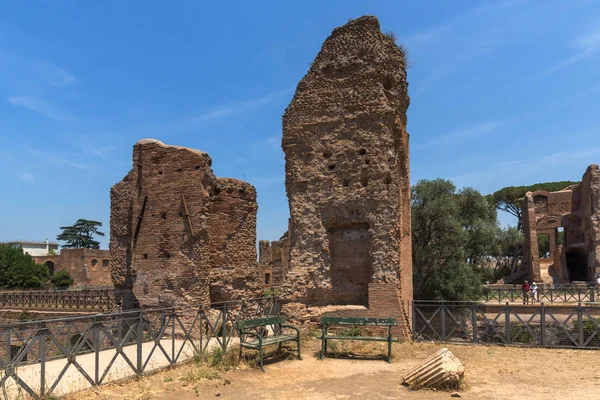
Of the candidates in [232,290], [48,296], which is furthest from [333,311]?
[48,296]

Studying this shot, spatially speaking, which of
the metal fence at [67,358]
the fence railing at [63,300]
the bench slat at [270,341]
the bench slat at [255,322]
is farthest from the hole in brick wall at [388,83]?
the fence railing at [63,300]

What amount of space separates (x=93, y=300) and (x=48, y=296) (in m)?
3.79

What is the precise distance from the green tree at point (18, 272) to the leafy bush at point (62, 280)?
0.97m

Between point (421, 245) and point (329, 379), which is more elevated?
point (421, 245)

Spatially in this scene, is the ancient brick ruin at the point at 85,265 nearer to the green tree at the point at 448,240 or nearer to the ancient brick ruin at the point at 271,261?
the ancient brick ruin at the point at 271,261

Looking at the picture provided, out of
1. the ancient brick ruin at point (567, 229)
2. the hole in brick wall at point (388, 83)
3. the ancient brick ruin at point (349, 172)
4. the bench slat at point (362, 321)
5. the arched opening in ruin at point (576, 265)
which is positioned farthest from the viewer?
the arched opening in ruin at point (576, 265)

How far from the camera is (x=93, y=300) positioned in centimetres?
2208

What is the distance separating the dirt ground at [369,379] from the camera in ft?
20.4

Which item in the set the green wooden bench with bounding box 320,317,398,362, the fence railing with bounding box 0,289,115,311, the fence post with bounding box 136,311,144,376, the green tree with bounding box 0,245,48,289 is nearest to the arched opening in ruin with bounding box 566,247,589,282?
the fence railing with bounding box 0,289,115,311

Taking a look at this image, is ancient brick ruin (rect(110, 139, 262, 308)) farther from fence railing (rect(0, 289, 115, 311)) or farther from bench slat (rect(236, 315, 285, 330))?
fence railing (rect(0, 289, 115, 311))

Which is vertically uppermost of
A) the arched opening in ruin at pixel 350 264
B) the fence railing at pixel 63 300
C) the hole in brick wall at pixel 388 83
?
the hole in brick wall at pixel 388 83

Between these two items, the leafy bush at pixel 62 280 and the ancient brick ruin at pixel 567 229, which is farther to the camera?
the leafy bush at pixel 62 280

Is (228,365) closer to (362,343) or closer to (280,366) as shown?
(280,366)

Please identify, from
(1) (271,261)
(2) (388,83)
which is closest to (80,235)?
(1) (271,261)
